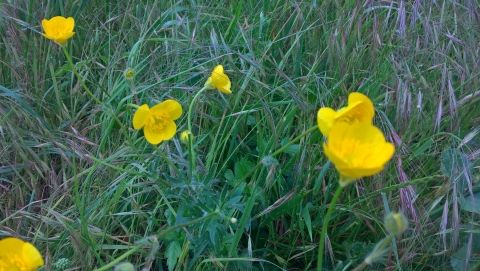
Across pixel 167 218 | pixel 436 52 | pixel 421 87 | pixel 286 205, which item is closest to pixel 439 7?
pixel 436 52

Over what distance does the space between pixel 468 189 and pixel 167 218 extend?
0.60 m

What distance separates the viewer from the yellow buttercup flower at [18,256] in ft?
2.72

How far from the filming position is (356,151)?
769 mm

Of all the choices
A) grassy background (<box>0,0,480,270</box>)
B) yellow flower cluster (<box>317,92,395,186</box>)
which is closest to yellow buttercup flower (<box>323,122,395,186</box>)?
yellow flower cluster (<box>317,92,395,186</box>)

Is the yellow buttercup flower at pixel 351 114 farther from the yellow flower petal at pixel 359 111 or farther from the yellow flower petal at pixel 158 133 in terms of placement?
the yellow flower petal at pixel 158 133

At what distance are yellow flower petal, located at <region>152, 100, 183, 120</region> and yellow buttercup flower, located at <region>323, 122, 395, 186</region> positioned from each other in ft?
1.57

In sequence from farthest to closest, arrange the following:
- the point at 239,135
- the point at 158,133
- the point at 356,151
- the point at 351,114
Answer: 1. the point at 239,135
2. the point at 158,133
3. the point at 351,114
4. the point at 356,151

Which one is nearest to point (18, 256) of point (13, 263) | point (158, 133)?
point (13, 263)

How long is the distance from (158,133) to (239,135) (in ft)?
0.99

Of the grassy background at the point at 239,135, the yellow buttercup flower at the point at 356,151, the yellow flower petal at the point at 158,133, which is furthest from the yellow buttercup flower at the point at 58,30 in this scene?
the yellow buttercup flower at the point at 356,151

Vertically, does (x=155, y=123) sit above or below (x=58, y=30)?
below

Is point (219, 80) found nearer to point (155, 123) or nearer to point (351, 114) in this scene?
point (155, 123)

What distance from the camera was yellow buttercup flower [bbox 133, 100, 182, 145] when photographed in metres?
1.16

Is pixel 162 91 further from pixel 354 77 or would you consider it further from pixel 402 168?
pixel 402 168
